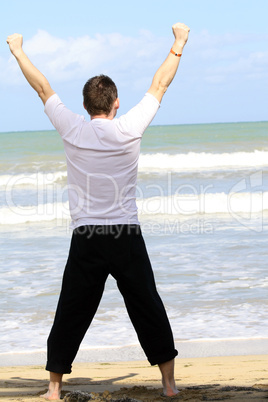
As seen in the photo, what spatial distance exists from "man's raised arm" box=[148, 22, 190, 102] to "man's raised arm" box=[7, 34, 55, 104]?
53cm

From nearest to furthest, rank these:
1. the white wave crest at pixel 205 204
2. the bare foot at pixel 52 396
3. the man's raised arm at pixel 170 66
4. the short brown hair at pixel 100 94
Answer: the short brown hair at pixel 100 94 → the man's raised arm at pixel 170 66 → the bare foot at pixel 52 396 → the white wave crest at pixel 205 204

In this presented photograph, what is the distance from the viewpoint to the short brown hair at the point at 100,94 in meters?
2.78

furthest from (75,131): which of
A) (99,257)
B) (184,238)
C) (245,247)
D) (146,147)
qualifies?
(146,147)

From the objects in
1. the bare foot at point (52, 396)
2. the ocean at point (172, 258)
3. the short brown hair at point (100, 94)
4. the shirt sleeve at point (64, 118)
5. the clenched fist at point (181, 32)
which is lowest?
the bare foot at point (52, 396)

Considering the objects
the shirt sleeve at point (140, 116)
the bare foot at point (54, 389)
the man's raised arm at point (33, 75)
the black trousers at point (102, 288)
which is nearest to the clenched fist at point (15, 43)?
the man's raised arm at point (33, 75)

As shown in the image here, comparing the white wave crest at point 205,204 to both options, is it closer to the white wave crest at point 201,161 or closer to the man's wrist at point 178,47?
the white wave crest at point 201,161

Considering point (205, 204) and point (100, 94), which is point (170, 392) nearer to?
point (100, 94)

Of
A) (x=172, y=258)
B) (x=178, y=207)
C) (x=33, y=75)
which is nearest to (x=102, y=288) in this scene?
(x=33, y=75)

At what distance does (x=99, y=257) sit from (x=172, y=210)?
9.90 meters

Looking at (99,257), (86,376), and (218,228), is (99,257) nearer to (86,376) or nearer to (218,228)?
(86,376)

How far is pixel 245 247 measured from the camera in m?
8.09

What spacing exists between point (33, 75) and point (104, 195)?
72cm

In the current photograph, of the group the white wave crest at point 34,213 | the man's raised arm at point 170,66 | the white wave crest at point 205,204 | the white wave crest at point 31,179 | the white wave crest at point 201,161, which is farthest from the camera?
the white wave crest at point 201,161

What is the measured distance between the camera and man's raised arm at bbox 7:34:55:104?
2877 millimetres
